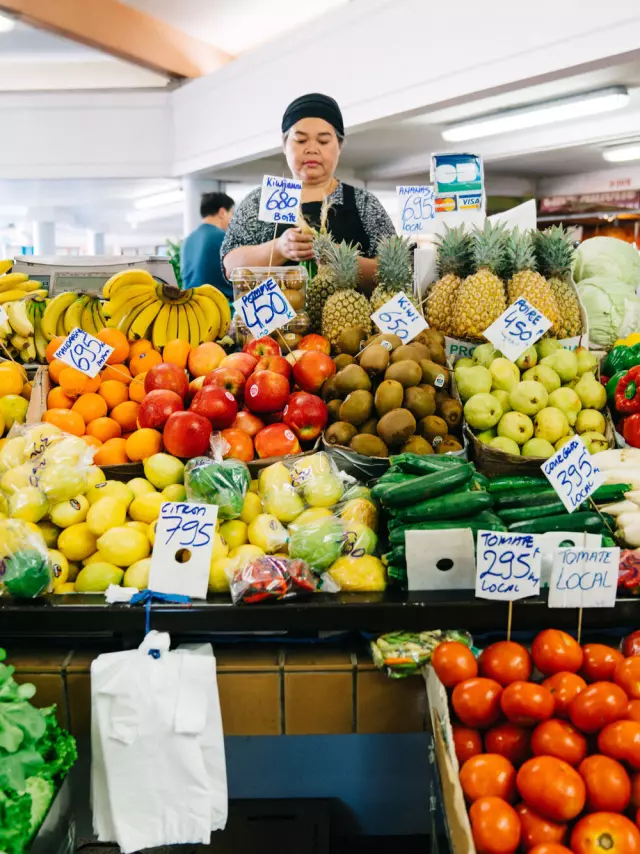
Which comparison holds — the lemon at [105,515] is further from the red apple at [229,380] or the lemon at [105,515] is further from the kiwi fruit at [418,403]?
the kiwi fruit at [418,403]

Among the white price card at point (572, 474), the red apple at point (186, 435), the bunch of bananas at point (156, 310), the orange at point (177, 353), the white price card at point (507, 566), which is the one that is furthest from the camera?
the bunch of bananas at point (156, 310)

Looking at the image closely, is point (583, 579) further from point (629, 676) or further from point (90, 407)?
point (90, 407)

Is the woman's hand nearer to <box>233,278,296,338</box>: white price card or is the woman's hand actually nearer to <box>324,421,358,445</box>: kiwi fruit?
<box>233,278,296,338</box>: white price card

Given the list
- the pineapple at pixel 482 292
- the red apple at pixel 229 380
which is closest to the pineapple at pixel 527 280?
the pineapple at pixel 482 292

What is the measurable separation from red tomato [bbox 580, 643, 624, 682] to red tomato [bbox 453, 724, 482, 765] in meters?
0.28

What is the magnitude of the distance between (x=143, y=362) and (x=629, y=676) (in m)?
1.72

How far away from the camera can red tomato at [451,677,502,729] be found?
137cm

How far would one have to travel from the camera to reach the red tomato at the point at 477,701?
137cm

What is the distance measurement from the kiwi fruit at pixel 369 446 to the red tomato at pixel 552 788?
917 mm

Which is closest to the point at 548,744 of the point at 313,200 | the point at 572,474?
the point at 572,474

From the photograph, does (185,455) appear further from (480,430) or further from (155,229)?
(155,229)

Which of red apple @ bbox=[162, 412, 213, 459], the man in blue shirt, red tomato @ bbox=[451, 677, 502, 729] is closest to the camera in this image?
red tomato @ bbox=[451, 677, 502, 729]

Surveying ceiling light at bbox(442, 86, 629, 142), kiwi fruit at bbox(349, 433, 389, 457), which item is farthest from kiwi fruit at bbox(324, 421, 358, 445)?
ceiling light at bbox(442, 86, 629, 142)

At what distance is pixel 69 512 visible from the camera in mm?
1770
